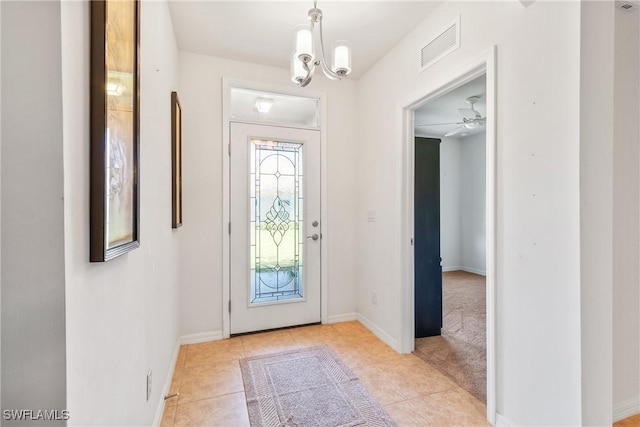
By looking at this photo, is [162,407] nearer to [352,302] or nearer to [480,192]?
[352,302]

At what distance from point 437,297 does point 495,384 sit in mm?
1237

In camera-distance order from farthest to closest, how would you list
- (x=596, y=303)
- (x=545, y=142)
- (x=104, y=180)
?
(x=545, y=142), (x=596, y=303), (x=104, y=180)

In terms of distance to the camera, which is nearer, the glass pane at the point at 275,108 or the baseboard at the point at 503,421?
the baseboard at the point at 503,421

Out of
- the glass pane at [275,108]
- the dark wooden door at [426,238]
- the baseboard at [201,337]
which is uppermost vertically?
the glass pane at [275,108]

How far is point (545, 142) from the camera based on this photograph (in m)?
1.41

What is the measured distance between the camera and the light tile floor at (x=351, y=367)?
1722 mm

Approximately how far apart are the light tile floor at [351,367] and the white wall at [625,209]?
33.0 inches

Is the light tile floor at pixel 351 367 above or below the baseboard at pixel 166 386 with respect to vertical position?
below

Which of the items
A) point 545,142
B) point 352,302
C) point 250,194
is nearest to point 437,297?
point 352,302

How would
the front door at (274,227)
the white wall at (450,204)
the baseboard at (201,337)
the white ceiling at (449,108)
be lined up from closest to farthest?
1. the baseboard at (201,337)
2. the front door at (274,227)
3. the white ceiling at (449,108)
4. the white wall at (450,204)

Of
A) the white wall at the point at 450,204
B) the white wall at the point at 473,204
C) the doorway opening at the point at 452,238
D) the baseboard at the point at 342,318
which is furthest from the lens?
the white wall at the point at 450,204

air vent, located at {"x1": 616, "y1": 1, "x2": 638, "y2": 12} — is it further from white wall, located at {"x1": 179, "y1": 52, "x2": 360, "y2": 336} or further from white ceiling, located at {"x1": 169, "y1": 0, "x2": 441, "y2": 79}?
white wall, located at {"x1": 179, "y1": 52, "x2": 360, "y2": 336}

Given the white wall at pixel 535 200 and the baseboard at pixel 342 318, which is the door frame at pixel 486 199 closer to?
the white wall at pixel 535 200

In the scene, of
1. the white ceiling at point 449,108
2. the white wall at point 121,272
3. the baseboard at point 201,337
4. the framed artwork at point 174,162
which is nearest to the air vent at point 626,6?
the white ceiling at point 449,108
